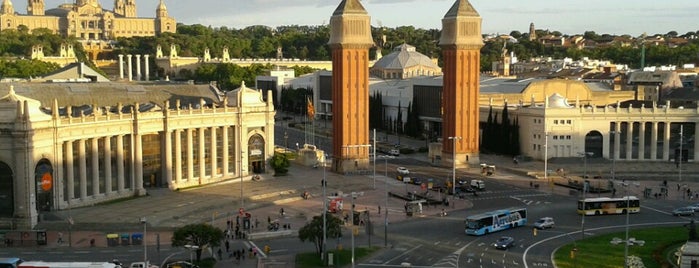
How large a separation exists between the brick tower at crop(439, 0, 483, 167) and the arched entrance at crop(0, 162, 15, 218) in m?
59.9

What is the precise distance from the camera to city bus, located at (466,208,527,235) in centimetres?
7106

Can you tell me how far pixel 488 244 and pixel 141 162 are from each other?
40.0 metres

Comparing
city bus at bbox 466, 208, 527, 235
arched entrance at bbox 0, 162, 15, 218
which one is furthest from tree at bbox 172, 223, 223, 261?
city bus at bbox 466, 208, 527, 235

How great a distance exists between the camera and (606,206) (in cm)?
8106

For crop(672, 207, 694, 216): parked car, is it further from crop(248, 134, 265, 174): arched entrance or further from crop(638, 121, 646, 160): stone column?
crop(248, 134, 265, 174): arched entrance

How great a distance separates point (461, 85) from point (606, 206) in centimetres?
3921

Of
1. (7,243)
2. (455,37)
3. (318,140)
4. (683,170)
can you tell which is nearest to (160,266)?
(7,243)

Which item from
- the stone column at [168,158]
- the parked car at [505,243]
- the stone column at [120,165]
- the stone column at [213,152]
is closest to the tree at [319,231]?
the parked car at [505,243]

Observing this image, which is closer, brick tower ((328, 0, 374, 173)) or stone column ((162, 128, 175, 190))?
stone column ((162, 128, 175, 190))

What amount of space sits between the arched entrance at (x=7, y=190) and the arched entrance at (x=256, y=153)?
110 feet

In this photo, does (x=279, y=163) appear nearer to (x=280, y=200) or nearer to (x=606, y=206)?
(x=280, y=200)

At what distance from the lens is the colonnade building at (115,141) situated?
73.6m

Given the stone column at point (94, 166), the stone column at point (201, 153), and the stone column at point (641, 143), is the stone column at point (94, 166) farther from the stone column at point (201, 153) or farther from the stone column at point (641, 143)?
the stone column at point (641, 143)

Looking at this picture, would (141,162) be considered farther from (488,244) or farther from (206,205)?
(488,244)
